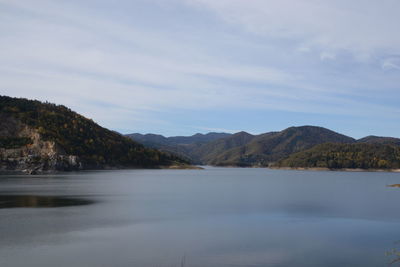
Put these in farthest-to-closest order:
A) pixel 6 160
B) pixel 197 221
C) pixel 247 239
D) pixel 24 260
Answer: pixel 6 160
pixel 197 221
pixel 247 239
pixel 24 260


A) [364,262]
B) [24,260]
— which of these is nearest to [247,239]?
[364,262]

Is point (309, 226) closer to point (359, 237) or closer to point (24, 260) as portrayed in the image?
point (359, 237)

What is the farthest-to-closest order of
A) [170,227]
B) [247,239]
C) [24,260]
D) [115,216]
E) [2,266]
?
[115,216], [170,227], [247,239], [24,260], [2,266]

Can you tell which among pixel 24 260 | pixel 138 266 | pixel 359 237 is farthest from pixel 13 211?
pixel 359 237

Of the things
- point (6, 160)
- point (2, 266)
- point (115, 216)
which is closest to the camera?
point (2, 266)

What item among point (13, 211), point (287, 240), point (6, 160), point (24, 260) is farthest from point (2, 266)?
point (6, 160)

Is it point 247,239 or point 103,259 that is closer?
point 103,259

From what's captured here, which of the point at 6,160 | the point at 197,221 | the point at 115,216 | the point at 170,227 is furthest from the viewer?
the point at 6,160

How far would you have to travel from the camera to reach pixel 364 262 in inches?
1059

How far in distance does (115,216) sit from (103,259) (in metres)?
21.5

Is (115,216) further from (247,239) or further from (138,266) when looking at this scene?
(138,266)

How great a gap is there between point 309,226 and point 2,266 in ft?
98.9

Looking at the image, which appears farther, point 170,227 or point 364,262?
point 170,227

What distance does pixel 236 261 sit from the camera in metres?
26.6
